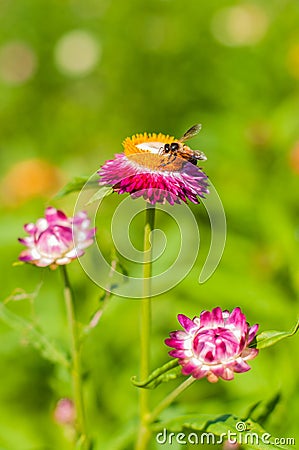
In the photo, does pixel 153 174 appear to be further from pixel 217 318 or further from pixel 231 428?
pixel 231 428

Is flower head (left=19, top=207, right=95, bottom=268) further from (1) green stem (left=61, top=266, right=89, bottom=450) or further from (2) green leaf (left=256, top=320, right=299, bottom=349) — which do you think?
(2) green leaf (left=256, top=320, right=299, bottom=349)

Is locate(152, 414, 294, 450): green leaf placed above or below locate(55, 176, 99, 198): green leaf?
below

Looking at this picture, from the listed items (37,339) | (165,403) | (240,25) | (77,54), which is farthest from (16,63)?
(165,403)

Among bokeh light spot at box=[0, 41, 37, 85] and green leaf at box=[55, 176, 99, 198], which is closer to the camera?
green leaf at box=[55, 176, 99, 198]

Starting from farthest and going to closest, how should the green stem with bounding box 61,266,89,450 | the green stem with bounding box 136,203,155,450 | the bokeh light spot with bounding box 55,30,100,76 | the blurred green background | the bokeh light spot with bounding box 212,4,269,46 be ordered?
1. the bokeh light spot with bounding box 55,30,100,76
2. the bokeh light spot with bounding box 212,4,269,46
3. the blurred green background
4. the green stem with bounding box 61,266,89,450
5. the green stem with bounding box 136,203,155,450

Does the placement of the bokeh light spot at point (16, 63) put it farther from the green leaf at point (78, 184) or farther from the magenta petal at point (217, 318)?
the magenta petal at point (217, 318)

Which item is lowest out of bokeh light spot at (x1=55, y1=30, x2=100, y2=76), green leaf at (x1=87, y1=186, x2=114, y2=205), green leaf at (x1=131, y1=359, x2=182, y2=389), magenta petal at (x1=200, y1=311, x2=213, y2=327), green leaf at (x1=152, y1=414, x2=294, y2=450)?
green leaf at (x1=152, y1=414, x2=294, y2=450)

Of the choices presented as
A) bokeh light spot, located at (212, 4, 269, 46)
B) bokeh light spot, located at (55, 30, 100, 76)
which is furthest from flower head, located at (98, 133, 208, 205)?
→ bokeh light spot, located at (55, 30, 100, 76)

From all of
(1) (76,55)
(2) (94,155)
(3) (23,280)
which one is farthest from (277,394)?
(1) (76,55)

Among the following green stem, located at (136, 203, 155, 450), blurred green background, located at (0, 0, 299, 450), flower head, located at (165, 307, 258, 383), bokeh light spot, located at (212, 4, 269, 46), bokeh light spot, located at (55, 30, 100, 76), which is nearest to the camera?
flower head, located at (165, 307, 258, 383)
